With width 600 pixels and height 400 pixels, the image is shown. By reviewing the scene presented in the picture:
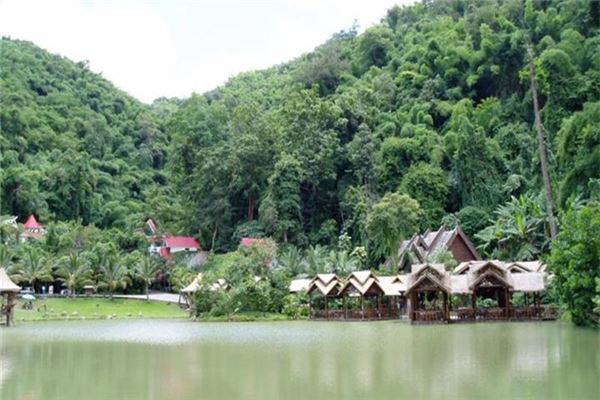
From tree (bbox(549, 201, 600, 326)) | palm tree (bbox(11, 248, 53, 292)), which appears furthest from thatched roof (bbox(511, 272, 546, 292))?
palm tree (bbox(11, 248, 53, 292))

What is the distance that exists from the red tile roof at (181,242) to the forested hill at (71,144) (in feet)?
23.0

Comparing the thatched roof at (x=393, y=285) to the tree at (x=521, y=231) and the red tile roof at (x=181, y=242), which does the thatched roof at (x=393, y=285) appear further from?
the red tile roof at (x=181, y=242)

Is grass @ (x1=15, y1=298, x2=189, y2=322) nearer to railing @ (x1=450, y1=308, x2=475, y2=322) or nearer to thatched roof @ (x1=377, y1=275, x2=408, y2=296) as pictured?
thatched roof @ (x1=377, y1=275, x2=408, y2=296)

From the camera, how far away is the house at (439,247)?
37344mm

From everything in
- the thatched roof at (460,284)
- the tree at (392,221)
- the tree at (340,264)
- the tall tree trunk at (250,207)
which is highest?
the tall tree trunk at (250,207)

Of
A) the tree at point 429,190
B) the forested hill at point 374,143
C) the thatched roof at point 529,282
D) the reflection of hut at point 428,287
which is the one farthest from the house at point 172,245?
the thatched roof at point 529,282

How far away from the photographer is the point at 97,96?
77250 mm

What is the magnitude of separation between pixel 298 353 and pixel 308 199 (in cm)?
3397

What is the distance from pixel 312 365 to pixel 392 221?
24336 millimetres

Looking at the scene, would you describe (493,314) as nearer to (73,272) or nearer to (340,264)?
(340,264)

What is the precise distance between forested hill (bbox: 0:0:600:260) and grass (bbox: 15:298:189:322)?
10501 mm

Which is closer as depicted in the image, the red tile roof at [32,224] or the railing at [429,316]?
the railing at [429,316]

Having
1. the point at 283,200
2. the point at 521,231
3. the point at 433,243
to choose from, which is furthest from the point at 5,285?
the point at 521,231

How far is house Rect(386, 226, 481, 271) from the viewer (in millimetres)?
37344
